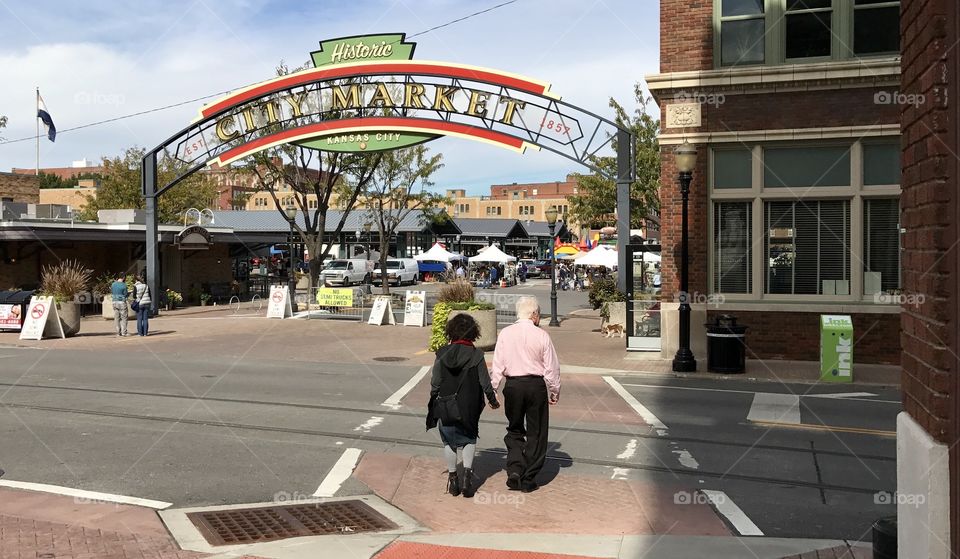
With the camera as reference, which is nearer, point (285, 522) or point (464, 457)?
point (285, 522)

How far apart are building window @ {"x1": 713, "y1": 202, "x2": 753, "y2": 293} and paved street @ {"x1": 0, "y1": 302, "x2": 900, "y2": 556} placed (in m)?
2.87

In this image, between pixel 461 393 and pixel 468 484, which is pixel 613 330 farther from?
pixel 461 393

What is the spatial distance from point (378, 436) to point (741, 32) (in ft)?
38.4

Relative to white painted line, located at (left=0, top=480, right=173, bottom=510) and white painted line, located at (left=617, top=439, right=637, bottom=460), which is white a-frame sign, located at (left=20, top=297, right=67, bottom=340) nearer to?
white painted line, located at (left=0, top=480, right=173, bottom=510)

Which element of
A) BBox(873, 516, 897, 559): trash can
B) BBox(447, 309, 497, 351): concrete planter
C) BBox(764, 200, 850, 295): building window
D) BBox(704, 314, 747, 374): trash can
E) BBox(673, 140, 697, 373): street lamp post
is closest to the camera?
BBox(873, 516, 897, 559): trash can

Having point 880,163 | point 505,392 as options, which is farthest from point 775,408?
point 880,163

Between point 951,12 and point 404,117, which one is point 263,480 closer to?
point 951,12

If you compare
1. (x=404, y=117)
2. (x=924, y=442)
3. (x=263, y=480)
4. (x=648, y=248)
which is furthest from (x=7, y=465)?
(x=404, y=117)

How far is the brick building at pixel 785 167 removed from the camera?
54.1 ft

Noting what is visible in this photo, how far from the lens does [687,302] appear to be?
16203 millimetres

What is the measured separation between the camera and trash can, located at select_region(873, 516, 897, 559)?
164 inches

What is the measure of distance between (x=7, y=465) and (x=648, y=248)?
43.5 ft

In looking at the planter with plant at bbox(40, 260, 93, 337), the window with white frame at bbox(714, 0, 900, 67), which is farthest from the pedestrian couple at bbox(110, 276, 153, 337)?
the window with white frame at bbox(714, 0, 900, 67)

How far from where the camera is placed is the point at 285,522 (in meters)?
6.88
